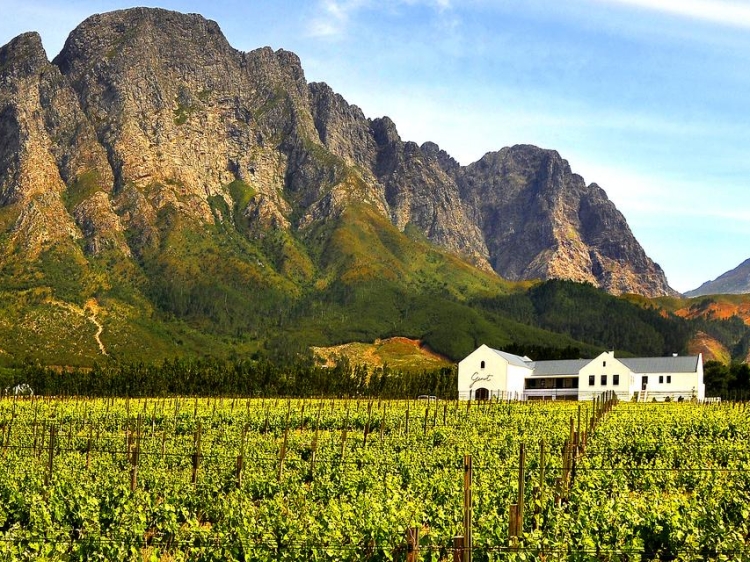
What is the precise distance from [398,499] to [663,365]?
77045 mm

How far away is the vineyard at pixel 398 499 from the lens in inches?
603

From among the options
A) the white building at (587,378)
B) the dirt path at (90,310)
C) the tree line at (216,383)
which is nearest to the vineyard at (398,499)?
the white building at (587,378)

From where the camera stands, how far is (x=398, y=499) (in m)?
20.2

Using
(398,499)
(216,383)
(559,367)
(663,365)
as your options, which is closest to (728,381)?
(663,365)

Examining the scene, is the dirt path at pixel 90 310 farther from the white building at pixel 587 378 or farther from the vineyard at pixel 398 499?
the vineyard at pixel 398 499

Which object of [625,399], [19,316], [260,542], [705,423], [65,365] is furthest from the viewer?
[19,316]

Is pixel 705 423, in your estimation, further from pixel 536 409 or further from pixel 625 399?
pixel 625 399

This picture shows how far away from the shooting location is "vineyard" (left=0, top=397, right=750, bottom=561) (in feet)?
50.3

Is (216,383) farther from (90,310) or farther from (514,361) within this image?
(90,310)

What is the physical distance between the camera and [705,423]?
143ft

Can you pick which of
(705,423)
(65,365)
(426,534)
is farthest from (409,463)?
(65,365)

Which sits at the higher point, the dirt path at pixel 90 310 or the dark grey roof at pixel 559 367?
the dirt path at pixel 90 310

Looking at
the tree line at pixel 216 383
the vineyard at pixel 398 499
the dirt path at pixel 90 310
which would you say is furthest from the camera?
the dirt path at pixel 90 310

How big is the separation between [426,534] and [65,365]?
516 ft
